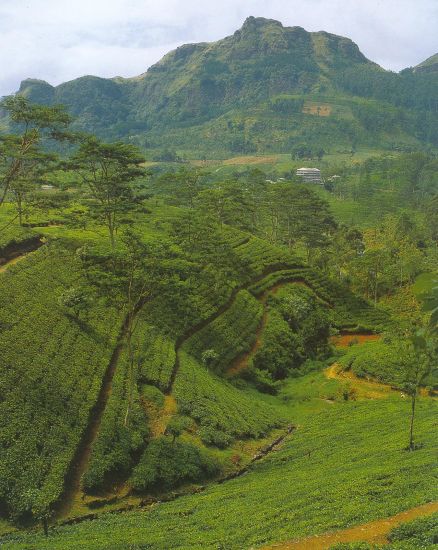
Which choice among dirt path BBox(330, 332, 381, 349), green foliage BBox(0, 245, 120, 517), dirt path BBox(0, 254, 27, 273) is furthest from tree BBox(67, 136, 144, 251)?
dirt path BBox(330, 332, 381, 349)

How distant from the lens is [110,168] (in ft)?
124

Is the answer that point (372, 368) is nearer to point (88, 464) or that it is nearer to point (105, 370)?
point (105, 370)

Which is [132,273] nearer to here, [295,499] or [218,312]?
[295,499]

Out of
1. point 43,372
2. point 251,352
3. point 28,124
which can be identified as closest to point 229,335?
point 251,352

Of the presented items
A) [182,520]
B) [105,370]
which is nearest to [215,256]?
[105,370]

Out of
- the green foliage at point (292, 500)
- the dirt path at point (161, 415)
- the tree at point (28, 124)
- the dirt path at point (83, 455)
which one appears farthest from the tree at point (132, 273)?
the green foliage at point (292, 500)

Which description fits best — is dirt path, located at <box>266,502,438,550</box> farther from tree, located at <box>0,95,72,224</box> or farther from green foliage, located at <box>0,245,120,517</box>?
tree, located at <box>0,95,72,224</box>

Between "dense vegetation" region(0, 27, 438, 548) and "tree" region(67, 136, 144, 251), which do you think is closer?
"dense vegetation" region(0, 27, 438, 548)

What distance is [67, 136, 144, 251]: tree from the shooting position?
33.6 m

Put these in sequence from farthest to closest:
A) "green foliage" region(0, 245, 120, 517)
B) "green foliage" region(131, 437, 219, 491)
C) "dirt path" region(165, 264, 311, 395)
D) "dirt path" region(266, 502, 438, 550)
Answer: "dirt path" region(165, 264, 311, 395), "green foliage" region(131, 437, 219, 491), "green foliage" region(0, 245, 120, 517), "dirt path" region(266, 502, 438, 550)

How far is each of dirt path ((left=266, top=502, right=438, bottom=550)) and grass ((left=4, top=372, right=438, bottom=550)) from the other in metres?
0.32

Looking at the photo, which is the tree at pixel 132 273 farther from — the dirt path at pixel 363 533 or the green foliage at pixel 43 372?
the dirt path at pixel 363 533

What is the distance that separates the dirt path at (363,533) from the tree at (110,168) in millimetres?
26478

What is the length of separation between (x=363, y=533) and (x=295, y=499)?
473 cm
